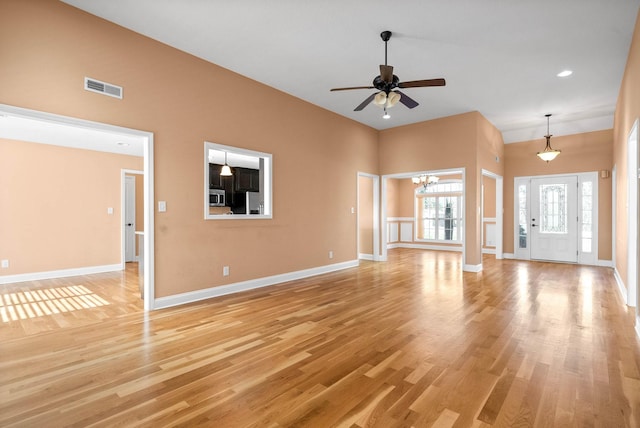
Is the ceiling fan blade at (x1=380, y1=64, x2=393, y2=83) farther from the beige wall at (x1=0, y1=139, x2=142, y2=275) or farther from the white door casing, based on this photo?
the beige wall at (x1=0, y1=139, x2=142, y2=275)

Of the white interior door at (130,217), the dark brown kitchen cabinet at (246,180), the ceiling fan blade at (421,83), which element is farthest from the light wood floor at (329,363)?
the dark brown kitchen cabinet at (246,180)

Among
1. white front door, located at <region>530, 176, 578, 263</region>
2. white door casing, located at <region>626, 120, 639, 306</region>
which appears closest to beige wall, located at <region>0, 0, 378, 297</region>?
white door casing, located at <region>626, 120, 639, 306</region>

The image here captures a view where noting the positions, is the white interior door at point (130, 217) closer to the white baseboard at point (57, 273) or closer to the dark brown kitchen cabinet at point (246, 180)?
the white baseboard at point (57, 273)

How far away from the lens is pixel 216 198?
8383 millimetres

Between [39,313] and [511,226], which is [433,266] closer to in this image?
[511,226]

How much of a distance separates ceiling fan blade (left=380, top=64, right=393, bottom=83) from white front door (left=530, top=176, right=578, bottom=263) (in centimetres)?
658

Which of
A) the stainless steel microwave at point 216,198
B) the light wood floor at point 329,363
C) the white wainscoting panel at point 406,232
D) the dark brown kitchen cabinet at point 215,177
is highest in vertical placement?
the dark brown kitchen cabinet at point 215,177

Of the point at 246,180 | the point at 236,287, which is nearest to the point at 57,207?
the point at 246,180

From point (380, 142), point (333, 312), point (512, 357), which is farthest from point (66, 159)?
point (512, 357)

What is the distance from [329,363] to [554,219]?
315 inches

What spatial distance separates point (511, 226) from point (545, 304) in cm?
481

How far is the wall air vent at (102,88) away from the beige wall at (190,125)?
6 centimetres

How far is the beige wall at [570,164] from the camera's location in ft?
23.9

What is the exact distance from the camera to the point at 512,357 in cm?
265
